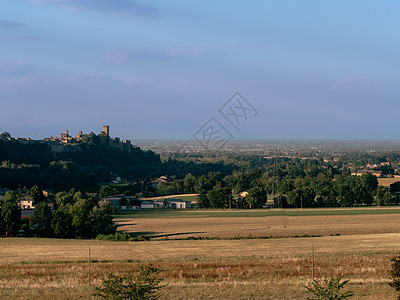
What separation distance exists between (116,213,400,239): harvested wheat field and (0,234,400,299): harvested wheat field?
5.48 m

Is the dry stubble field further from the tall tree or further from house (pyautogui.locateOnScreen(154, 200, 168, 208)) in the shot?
house (pyautogui.locateOnScreen(154, 200, 168, 208))

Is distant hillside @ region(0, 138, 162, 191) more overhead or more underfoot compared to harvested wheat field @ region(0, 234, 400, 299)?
more overhead

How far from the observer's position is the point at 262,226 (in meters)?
46.3

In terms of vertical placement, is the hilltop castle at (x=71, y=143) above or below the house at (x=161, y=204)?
above

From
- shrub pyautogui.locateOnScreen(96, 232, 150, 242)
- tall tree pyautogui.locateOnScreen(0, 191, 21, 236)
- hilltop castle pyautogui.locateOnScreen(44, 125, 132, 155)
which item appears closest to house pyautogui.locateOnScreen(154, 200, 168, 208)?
tall tree pyautogui.locateOnScreen(0, 191, 21, 236)

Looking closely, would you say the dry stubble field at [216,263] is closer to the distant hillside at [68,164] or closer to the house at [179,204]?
the house at [179,204]

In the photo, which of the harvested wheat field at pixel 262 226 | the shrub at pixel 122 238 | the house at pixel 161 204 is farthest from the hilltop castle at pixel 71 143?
the shrub at pixel 122 238

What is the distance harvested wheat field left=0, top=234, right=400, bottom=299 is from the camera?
18.1 metres

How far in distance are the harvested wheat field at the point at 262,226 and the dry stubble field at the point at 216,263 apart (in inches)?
15.3

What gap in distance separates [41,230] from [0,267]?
59.5ft

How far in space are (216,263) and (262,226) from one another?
74.5 feet

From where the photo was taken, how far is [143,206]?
7150 cm

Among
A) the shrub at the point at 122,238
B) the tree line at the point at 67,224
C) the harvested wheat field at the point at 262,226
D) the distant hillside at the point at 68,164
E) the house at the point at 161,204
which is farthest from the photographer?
the distant hillside at the point at 68,164

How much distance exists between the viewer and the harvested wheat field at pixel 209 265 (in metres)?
18.1
